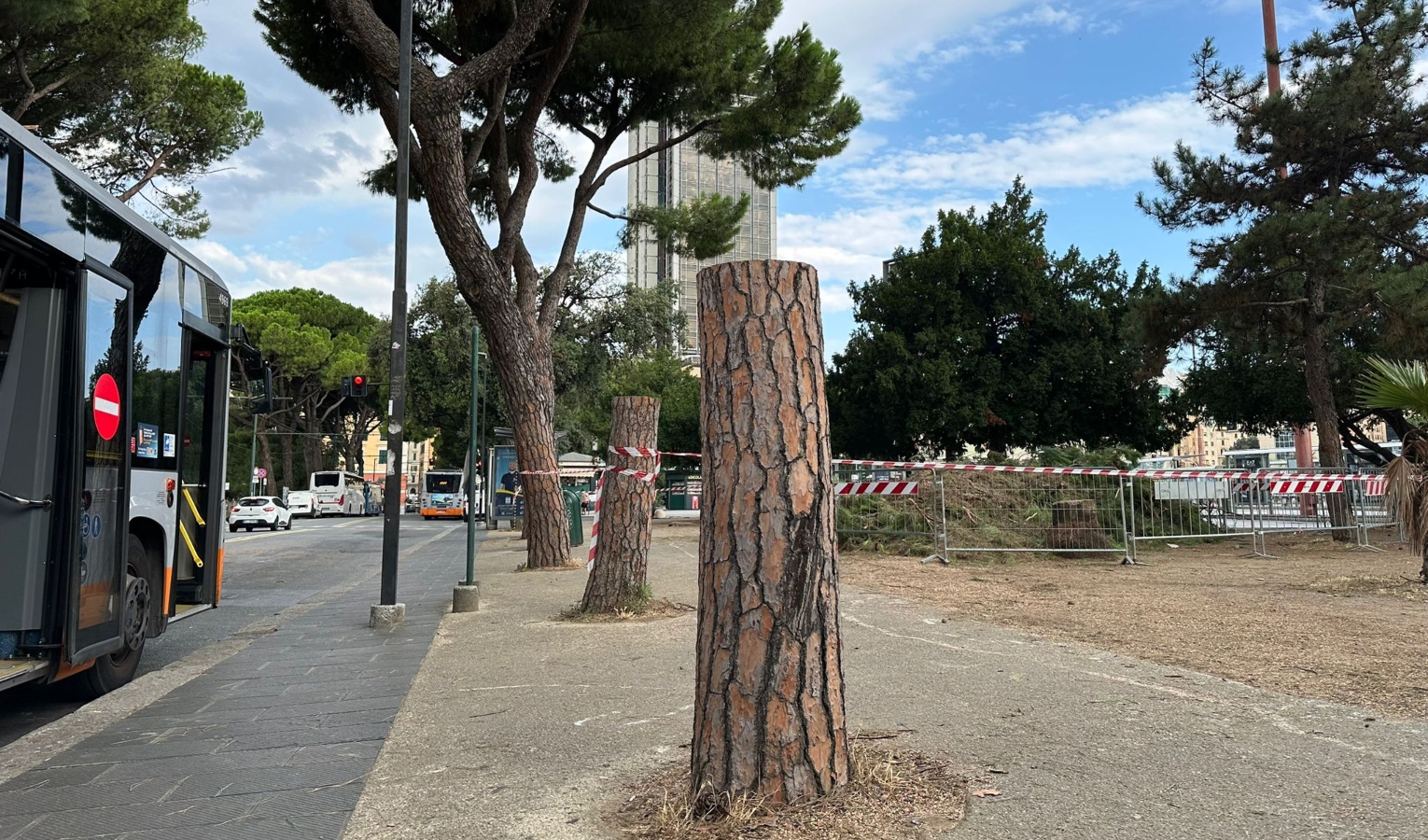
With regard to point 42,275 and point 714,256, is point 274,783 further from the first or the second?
point 714,256

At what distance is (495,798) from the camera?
359 centimetres

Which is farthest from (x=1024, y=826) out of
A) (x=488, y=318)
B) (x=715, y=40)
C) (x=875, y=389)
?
(x=875, y=389)

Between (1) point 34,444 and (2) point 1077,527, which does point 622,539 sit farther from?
(2) point 1077,527

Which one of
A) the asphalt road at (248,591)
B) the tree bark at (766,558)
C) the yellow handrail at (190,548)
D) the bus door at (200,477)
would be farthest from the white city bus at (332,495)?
the tree bark at (766,558)

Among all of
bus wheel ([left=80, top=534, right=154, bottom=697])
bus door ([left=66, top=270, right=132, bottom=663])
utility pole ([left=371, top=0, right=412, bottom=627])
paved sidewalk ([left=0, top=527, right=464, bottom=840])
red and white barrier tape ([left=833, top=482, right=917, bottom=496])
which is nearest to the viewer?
paved sidewalk ([left=0, top=527, right=464, bottom=840])

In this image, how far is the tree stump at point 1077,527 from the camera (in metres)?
14.8

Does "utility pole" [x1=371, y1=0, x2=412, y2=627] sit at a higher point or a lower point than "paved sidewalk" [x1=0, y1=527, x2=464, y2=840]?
higher

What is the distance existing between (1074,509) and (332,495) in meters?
44.6

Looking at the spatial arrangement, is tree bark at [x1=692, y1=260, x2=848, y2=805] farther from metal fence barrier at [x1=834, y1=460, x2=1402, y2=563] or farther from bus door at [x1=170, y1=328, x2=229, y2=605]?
metal fence barrier at [x1=834, y1=460, x2=1402, y2=563]

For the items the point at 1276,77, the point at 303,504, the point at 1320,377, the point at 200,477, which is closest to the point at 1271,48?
the point at 1276,77

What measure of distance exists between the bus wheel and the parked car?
4462cm

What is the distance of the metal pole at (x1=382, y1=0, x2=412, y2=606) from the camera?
8.70 metres

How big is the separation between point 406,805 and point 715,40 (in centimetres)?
1473

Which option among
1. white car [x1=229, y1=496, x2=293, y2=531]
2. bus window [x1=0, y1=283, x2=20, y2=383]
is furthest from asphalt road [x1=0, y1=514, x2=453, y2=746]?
white car [x1=229, y1=496, x2=293, y2=531]
